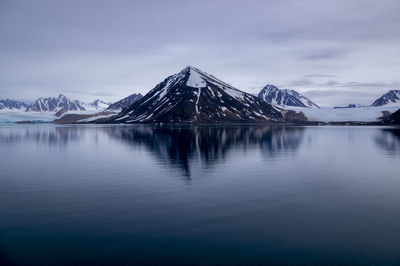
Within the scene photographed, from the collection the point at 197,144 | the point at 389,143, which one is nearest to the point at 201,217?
the point at 197,144

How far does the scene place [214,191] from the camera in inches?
1236

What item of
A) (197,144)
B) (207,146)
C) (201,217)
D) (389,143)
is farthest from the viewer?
(197,144)

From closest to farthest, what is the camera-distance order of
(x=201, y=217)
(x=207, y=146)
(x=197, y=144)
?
(x=201, y=217) < (x=207, y=146) < (x=197, y=144)

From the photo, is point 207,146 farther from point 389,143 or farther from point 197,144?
point 389,143

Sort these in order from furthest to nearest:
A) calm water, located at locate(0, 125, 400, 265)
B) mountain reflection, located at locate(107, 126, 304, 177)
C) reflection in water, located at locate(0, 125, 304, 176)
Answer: reflection in water, located at locate(0, 125, 304, 176) < mountain reflection, located at locate(107, 126, 304, 177) < calm water, located at locate(0, 125, 400, 265)

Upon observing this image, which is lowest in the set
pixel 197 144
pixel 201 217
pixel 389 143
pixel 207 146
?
pixel 201 217

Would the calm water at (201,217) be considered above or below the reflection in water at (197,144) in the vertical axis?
below

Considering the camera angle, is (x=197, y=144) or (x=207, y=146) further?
(x=197, y=144)

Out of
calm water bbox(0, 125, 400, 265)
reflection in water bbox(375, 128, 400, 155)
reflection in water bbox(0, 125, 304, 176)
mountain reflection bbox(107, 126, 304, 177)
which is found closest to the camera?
calm water bbox(0, 125, 400, 265)

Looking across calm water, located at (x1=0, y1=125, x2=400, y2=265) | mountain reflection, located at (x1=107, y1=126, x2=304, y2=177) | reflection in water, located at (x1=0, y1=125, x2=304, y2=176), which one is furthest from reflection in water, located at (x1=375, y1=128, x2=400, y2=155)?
calm water, located at (x1=0, y1=125, x2=400, y2=265)

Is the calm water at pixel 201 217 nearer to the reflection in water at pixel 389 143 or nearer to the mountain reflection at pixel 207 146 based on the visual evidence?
the mountain reflection at pixel 207 146

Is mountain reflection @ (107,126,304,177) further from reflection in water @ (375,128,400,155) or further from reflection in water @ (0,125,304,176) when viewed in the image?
reflection in water @ (375,128,400,155)

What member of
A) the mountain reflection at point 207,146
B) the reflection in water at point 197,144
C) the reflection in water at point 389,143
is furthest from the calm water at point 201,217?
the reflection in water at point 389,143

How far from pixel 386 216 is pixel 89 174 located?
32919 mm
